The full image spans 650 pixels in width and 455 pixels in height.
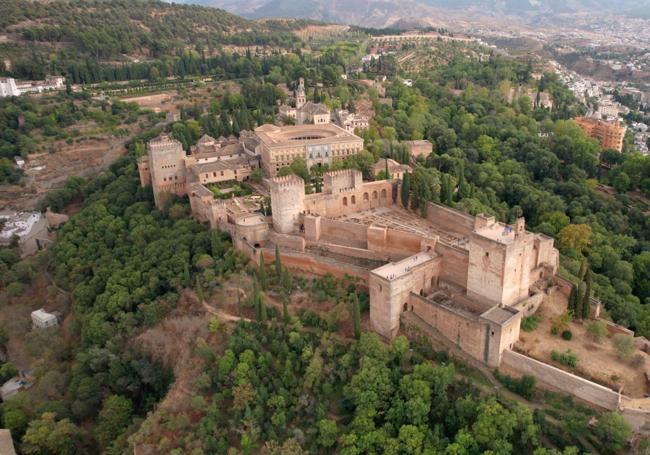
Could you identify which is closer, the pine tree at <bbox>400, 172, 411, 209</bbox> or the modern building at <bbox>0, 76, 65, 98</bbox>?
the pine tree at <bbox>400, 172, 411, 209</bbox>

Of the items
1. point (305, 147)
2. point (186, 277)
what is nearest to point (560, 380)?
point (186, 277)

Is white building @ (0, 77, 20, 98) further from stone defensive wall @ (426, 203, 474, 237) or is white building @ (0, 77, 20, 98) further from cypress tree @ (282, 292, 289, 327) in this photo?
stone defensive wall @ (426, 203, 474, 237)

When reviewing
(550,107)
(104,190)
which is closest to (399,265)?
(104,190)

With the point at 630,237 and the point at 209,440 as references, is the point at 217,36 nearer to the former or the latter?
the point at 630,237

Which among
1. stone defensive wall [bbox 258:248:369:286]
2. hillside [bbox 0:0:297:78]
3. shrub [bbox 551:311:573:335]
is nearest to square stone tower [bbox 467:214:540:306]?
shrub [bbox 551:311:573:335]

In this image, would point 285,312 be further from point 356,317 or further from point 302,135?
point 302,135

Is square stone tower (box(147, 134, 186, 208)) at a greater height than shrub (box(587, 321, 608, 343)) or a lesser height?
greater
